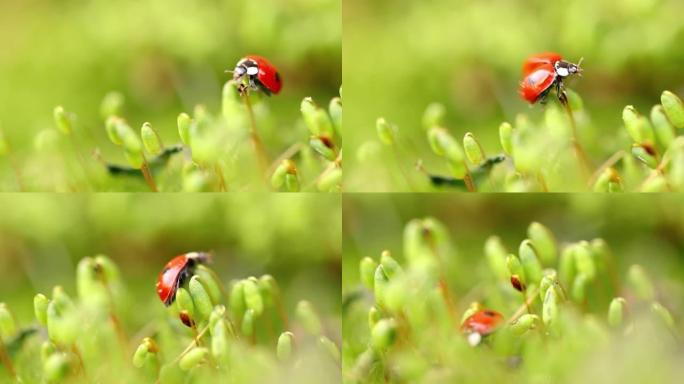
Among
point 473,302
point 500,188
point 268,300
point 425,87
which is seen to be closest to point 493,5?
point 425,87

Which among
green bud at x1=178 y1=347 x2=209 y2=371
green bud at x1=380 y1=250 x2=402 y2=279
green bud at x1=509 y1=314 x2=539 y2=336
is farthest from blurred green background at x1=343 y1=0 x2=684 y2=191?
green bud at x1=178 y1=347 x2=209 y2=371

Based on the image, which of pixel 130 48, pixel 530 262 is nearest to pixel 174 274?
pixel 130 48

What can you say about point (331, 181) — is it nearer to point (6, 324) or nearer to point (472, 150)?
point (472, 150)

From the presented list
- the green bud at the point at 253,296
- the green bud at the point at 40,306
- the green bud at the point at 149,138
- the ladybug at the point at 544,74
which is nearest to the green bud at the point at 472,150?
the ladybug at the point at 544,74

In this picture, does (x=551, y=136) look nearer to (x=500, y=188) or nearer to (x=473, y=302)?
(x=500, y=188)

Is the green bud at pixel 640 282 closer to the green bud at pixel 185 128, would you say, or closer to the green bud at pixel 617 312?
the green bud at pixel 617 312
